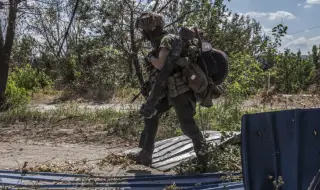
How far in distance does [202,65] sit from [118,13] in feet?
19.6

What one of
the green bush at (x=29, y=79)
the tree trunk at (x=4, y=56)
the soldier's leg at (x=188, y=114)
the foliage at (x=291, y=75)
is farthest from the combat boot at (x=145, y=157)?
the foliage at (x=291, y=75)

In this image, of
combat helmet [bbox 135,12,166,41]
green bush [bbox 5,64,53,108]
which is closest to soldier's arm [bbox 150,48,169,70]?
combat helmet [bbox 135,12,166,41]

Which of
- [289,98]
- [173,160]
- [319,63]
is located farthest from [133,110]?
[319,63]

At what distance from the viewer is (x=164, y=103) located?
5086 mm

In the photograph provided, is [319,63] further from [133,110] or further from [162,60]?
[162,60]

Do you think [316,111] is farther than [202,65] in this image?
No

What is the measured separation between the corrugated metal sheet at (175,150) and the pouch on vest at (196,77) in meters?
0.85

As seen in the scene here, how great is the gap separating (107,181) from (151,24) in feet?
5.27

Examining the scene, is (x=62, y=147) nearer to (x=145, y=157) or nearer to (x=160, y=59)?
(x=145, y=157)

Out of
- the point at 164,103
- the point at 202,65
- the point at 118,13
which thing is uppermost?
the point at 118,13

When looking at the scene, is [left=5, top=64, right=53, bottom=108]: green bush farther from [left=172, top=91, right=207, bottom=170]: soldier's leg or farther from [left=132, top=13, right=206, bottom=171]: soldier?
[left=172, top=91, right=207, bottom=170]: soldier's leg

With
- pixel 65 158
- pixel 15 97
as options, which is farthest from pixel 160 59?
pixel 15 97

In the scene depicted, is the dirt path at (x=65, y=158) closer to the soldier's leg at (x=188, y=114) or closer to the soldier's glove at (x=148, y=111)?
the soldier's leg at (x=188, y=114)

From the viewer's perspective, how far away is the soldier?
4676 mm
